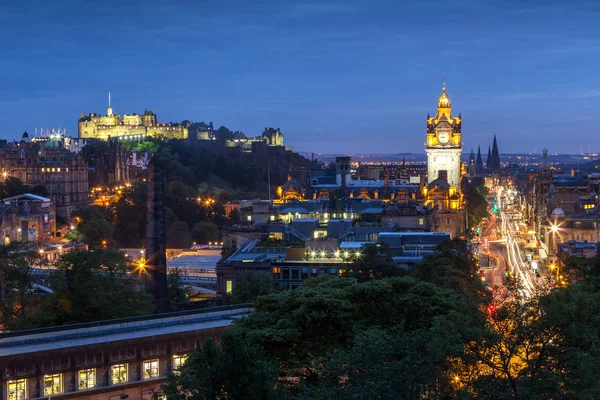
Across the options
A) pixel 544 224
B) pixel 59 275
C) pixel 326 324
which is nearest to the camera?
pixel 326 324

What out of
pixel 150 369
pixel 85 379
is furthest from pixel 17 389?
pixel 150 369

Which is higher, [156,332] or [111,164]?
[111,164]

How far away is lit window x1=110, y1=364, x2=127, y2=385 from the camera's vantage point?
1719 inches

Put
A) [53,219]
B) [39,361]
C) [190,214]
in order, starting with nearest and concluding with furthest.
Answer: [39,361]
[53,219]
[190,214]

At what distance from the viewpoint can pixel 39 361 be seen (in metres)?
41.5

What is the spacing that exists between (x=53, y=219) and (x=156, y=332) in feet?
254

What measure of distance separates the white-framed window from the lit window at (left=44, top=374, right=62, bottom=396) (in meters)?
4.30

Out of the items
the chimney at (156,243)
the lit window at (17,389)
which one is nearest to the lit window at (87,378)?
the lit window at (17,389)

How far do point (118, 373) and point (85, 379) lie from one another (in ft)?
5.42

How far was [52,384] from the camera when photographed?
42.0 meters

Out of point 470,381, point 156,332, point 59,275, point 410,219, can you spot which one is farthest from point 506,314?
point 410,219

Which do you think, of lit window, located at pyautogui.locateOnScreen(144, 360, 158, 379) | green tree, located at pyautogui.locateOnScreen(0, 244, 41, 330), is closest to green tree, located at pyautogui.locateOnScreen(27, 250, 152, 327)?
green tree, located at pyautogui.locateOnScreen(0, 244, 41, 330)

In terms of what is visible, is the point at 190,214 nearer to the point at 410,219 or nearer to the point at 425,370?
the point at 410,219

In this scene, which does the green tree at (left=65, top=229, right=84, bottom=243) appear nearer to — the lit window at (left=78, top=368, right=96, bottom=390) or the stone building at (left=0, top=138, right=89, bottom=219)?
the stone building at (left=0, top=138, right=89, bottom=219)
